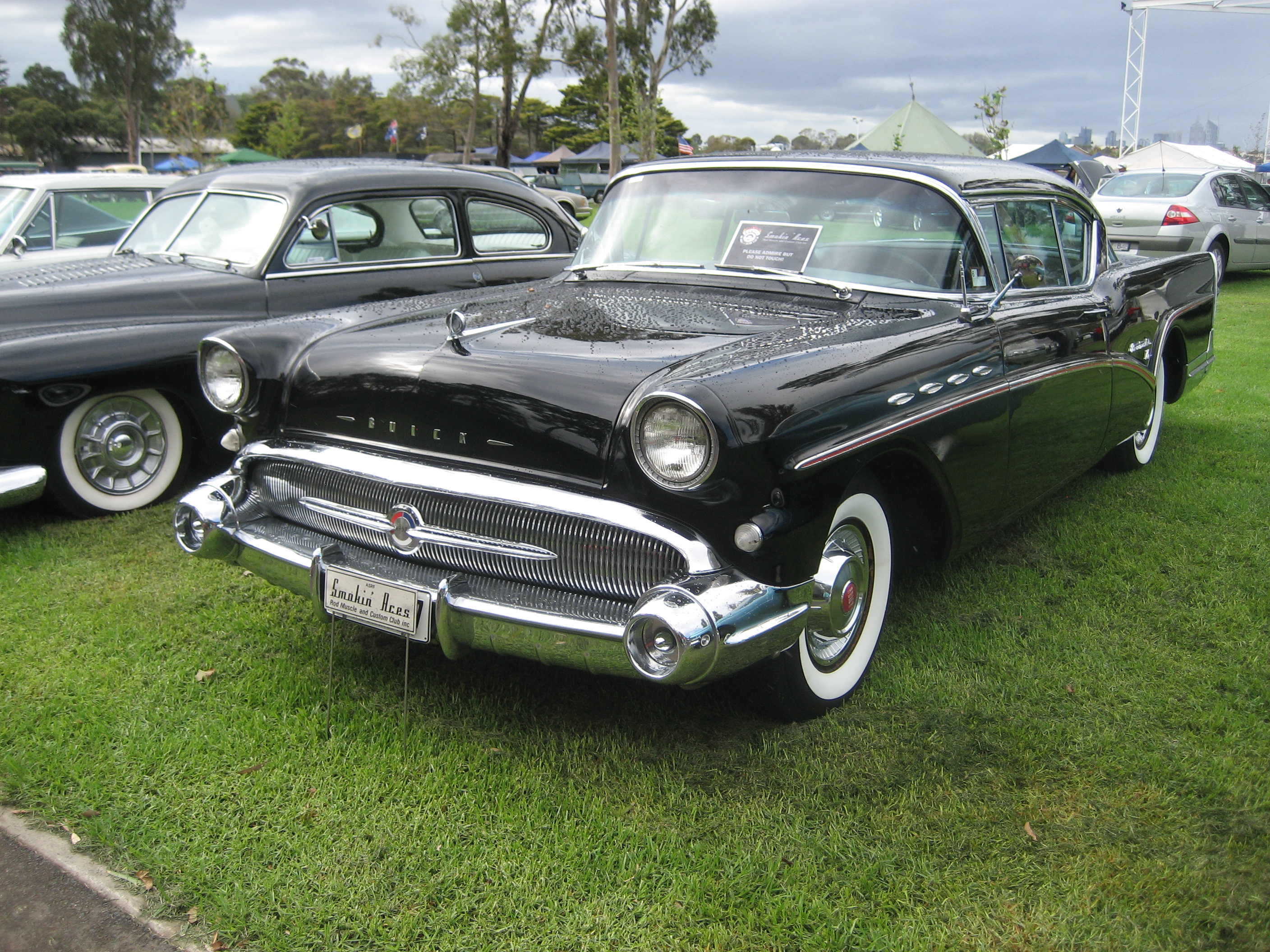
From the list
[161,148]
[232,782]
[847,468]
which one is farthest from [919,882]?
[161,148]

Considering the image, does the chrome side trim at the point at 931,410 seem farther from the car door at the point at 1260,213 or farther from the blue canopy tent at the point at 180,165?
the blue canopy tent at the point at 180,165

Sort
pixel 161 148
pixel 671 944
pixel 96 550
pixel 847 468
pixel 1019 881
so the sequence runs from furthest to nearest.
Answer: pixel 161 148 < pixel 96 550 < pixel 847 468 < pixel 1019 881 < pixel 671 944

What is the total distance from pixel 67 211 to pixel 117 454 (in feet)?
11.6

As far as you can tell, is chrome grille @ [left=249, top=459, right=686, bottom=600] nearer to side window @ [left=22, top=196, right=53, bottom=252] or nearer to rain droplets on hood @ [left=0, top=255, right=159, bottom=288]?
rain droplets on hood @ [left=0, top=255, right=159, bottom=288]

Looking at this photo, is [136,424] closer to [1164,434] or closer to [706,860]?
[706,860]

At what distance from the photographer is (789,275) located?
131 inches

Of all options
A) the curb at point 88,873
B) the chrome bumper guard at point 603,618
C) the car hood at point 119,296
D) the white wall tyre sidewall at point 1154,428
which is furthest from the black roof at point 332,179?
the white wall tyre sidewall at point 1154,428

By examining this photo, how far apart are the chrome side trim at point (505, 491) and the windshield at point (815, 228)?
1.34 m

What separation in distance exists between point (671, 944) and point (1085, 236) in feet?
12.0

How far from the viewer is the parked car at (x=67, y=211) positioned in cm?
684

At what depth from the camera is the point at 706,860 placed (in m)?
2.26

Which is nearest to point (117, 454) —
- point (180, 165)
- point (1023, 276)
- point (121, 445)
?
point (121, 445)

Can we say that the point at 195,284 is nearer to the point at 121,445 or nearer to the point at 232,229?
the point at 232,229

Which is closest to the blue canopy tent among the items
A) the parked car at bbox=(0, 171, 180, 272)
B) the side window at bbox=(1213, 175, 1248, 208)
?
the parked car at bbox=(0, 171, 180, 272)
